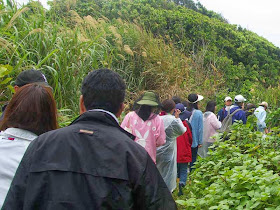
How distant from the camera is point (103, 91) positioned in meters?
1.94

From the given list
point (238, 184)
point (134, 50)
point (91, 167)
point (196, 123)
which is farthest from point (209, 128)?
point (91, 167)

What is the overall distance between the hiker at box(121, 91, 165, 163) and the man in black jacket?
3.12 meters

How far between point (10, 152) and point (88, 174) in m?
0.74

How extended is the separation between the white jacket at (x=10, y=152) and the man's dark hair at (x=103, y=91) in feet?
1.81

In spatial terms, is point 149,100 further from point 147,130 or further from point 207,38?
point 207,38

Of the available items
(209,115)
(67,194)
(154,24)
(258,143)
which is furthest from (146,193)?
(154,24)

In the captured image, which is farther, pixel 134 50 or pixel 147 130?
pixel 134 50

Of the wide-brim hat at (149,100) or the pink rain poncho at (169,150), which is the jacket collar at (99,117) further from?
the pink rain poncho at (169,150)

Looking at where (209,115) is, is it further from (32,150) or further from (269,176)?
(32,150)

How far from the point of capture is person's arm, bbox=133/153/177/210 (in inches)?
67.6

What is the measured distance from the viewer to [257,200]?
243 cm

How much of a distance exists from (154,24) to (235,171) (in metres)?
12.1

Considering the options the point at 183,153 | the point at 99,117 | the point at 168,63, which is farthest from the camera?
the point at 168,63

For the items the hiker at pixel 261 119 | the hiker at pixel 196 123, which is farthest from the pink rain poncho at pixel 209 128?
the hiker at pixel 261 119
